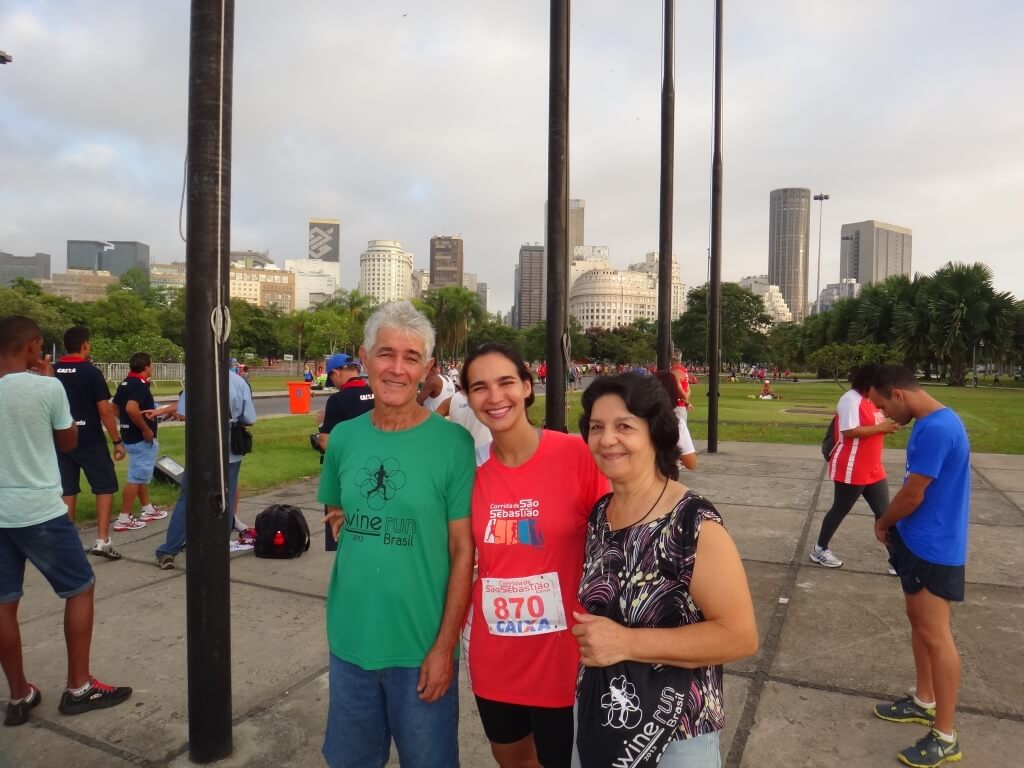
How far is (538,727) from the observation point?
2045mm

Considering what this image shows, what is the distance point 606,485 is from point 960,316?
50794 mm

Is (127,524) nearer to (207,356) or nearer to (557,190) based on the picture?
(207,356)

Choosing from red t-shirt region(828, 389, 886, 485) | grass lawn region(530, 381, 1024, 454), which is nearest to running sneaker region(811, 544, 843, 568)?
red t-shirt region(828, 389, 886, 485)

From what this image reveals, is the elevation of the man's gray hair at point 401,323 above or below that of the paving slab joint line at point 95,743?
above

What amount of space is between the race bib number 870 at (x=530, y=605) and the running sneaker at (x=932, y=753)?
6.65 feet

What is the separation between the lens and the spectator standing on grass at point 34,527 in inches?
126

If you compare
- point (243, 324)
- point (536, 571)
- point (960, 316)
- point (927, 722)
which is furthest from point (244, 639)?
point (243, 324)

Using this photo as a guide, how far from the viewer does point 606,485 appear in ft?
6.81

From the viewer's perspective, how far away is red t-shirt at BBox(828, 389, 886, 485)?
5.54 meters

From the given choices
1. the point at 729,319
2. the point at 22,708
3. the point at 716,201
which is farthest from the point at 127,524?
the point at 729,319

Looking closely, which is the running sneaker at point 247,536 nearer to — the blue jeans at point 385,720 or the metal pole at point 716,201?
the blue jeans at point 385,720

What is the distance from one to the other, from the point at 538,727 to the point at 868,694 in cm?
241

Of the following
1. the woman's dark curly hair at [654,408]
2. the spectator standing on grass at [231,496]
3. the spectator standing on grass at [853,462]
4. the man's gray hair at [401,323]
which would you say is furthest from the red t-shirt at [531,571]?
the spectator standing on grass at [853,462]

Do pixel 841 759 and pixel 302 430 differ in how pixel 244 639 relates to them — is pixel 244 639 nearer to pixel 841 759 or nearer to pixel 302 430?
pixel 841 759
